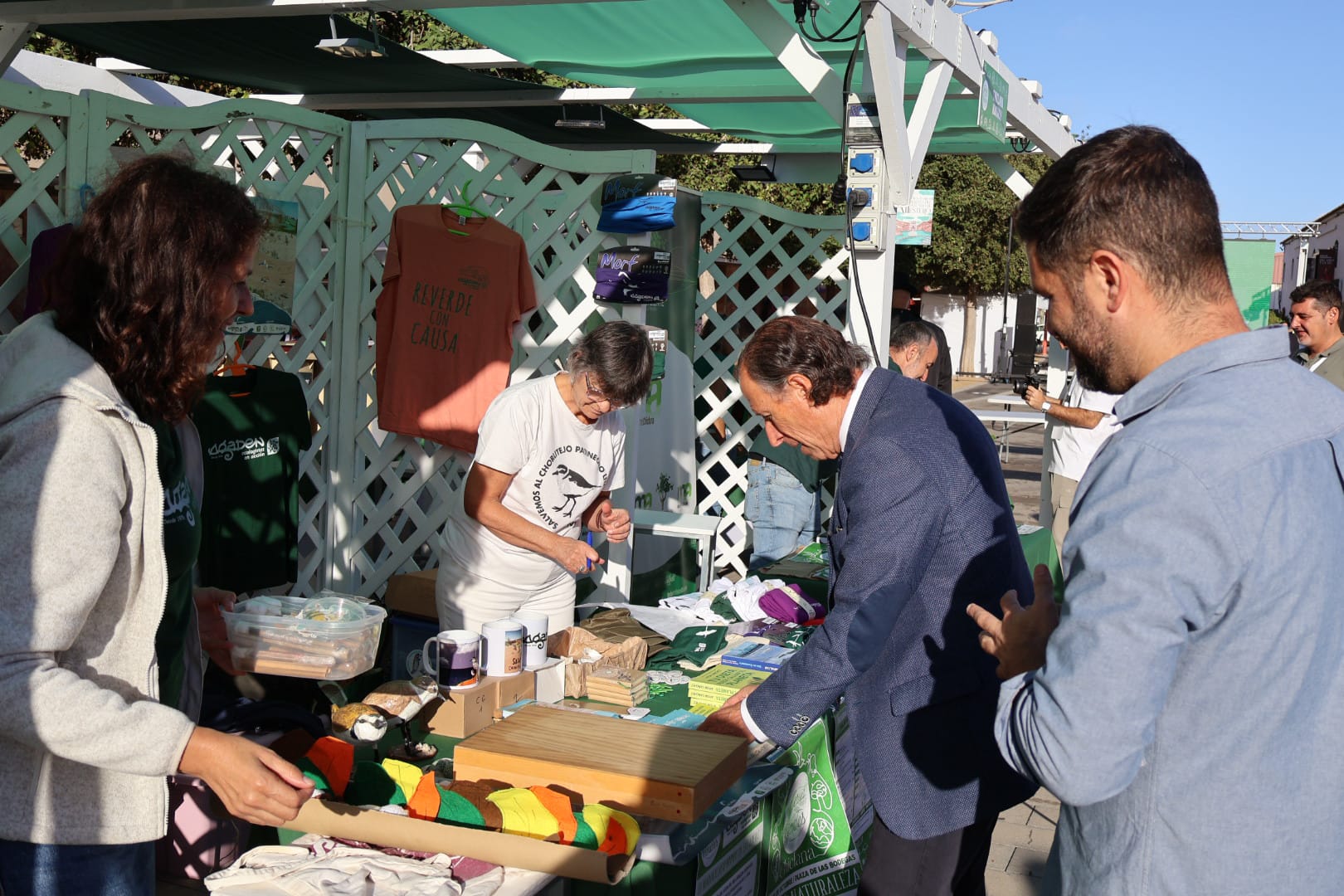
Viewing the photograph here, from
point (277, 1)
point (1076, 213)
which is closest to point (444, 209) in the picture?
point (277, 1)

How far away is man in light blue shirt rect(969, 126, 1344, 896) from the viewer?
998 mm

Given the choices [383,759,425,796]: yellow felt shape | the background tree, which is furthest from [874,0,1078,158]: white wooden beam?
the background tree

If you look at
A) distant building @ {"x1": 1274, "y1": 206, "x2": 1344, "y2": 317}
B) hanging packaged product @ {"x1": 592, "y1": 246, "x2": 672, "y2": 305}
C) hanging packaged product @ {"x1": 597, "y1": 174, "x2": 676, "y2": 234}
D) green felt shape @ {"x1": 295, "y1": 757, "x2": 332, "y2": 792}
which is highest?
distant building @ {"x1": 1274, "y1": 206, "x2": 1344, "y2": 317}

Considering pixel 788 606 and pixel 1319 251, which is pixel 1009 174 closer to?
pixel 788 606

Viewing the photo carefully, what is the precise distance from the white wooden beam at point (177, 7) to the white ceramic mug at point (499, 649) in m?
2.44

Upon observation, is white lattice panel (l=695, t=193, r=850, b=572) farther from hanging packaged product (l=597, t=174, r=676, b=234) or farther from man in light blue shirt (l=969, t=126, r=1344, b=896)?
man in light blue shirt (l=969, t=126, r=1344, b=896)

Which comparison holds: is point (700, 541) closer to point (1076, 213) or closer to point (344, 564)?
point (344, 564)

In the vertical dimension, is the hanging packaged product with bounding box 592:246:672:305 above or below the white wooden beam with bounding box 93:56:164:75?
below

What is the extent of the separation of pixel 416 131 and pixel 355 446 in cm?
123

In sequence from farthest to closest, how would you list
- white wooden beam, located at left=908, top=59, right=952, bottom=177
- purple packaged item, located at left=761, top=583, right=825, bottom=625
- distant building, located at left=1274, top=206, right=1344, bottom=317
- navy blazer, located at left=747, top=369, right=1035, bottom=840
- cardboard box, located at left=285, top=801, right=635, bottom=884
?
distant building, located at left=1274, top=206, right=1344, bottom=317 → white wooden beam, located at left=908, top=59, right=952, bottom=177 → purple packaged item, located at left=761, top=583, right=825, bottom=625 → navy blazer, located at left=747, top=369, right=1035, bottom=840 → cardboard box, located at left=285, top=801, right=635, bottom=884

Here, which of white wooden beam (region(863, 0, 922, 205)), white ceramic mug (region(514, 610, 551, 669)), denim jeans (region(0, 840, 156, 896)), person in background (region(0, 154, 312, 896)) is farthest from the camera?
white wooden beam (region(863, 0, 922, 205))

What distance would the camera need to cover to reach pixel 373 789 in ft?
5.83

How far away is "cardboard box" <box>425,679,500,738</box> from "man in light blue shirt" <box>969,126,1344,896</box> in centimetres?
137

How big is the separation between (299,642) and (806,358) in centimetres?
102
